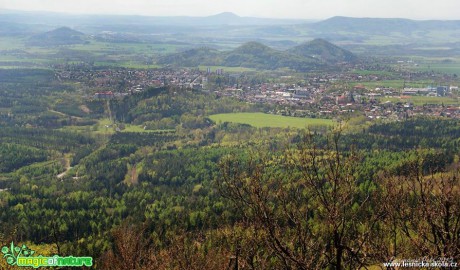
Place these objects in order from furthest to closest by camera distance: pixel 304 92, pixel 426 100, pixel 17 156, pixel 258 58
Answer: pixel 258 58 → pixel 304 92 → pixel 426 100 → pixel 17 156

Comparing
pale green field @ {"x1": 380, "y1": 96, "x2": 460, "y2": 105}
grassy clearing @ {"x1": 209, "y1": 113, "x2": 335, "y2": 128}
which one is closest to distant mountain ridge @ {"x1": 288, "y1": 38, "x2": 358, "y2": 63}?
pale green field @ {"x1": 380, "y1": 96, "x2": 460, "y2": 105}

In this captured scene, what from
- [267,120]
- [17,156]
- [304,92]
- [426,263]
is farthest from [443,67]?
[426,263]

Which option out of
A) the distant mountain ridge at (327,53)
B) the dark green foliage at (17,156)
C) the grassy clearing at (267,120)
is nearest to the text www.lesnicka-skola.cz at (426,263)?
the dark green foliage at (17,156)

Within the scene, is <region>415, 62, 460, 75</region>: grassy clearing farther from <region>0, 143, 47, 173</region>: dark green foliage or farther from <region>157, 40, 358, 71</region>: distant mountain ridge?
<region>0, 143, 47, 173</region>: dark green foliage

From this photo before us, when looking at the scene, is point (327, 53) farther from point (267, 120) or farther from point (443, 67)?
point (267, 120)

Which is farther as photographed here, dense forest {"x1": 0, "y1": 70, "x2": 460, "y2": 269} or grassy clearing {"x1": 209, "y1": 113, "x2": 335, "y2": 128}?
grassy clearing {"x1": 209, "y1": 113, "x2": 335, "y2": 128}

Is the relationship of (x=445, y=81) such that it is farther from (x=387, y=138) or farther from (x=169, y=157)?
(x=169, y=157)

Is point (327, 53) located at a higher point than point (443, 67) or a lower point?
higher
